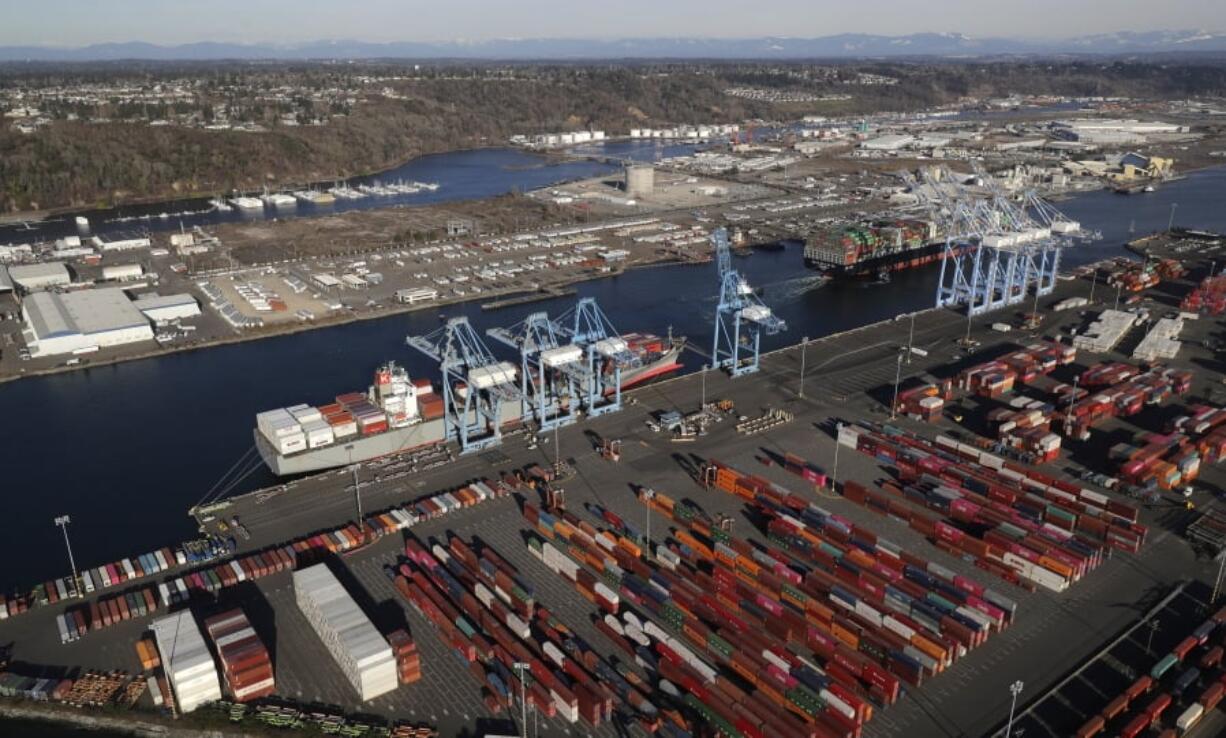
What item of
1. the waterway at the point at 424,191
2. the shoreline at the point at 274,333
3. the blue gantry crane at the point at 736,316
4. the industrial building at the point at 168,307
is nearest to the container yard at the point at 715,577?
the blue gantry crane at the point at 736,316

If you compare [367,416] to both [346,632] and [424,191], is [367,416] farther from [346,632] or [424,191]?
[424,191]

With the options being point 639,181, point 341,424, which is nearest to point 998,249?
point 341,424

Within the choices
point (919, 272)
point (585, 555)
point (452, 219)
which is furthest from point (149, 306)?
point (919, 272)

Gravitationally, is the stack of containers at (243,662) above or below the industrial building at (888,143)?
below

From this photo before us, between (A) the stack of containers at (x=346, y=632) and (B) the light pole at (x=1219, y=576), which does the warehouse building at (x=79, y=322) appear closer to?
(A) the stack of containers at (x=346, y=632)

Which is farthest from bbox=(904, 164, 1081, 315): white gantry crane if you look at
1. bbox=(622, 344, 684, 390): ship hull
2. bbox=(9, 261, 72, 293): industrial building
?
bbox=(9, 261, 72, 293): industrial building

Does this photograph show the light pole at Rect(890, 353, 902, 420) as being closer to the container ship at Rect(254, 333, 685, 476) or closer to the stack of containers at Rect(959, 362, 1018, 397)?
the stack of containers at Rect(959, 362, 1018, 397)
